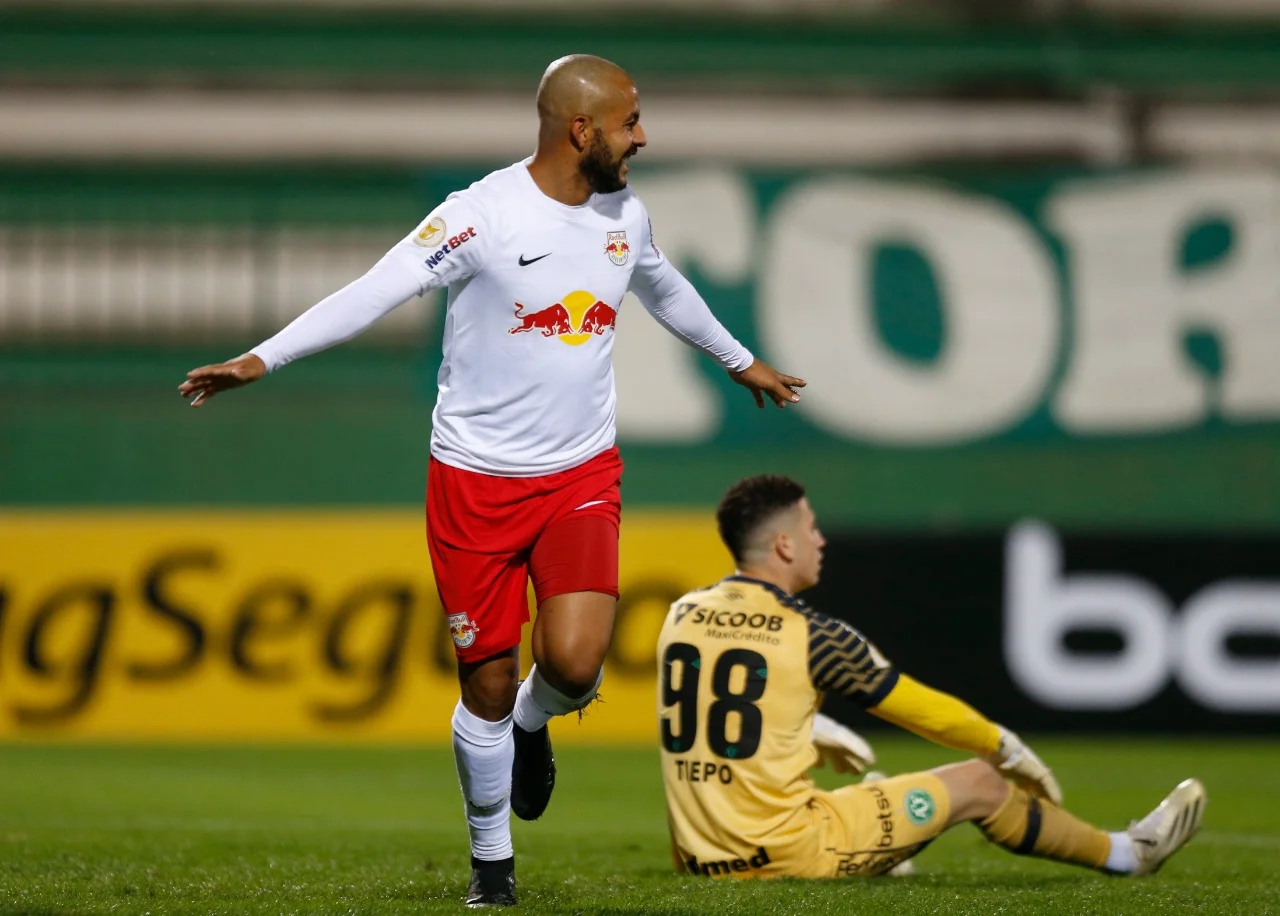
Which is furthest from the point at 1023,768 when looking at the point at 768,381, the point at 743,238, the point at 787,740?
the point at 743,238

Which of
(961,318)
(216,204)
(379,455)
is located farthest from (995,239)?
(216,204)

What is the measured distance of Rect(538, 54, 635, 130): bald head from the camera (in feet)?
14.6

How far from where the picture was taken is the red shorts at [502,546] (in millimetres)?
4508

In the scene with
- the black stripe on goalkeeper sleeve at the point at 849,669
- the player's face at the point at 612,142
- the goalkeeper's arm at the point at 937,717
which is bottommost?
the goalkeeper's arm at the point at 937,717

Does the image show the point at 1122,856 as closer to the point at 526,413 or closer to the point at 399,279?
the point at 526,413

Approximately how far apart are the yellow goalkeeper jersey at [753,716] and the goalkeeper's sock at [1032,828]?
1.60 feet

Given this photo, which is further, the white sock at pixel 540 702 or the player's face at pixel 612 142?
the white sock at pixel 540 702

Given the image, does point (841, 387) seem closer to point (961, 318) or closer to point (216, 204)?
point (961, 318)

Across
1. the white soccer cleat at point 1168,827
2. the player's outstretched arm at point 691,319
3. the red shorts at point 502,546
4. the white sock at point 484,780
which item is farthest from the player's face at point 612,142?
the white soccer cleat at point 1168,827

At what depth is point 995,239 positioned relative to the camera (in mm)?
12898

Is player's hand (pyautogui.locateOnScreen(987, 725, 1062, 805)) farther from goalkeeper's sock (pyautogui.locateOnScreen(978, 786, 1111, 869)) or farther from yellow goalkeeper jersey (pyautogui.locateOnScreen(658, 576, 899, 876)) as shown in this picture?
yellow goalkeeper jersey (pyautogui.locateOnScreen(658, 576, 899, 876))

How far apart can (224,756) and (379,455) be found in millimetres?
4164

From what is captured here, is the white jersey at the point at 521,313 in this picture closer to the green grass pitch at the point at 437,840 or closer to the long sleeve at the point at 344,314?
the long sleeve at the point at 344,314

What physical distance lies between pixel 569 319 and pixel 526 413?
244mm
